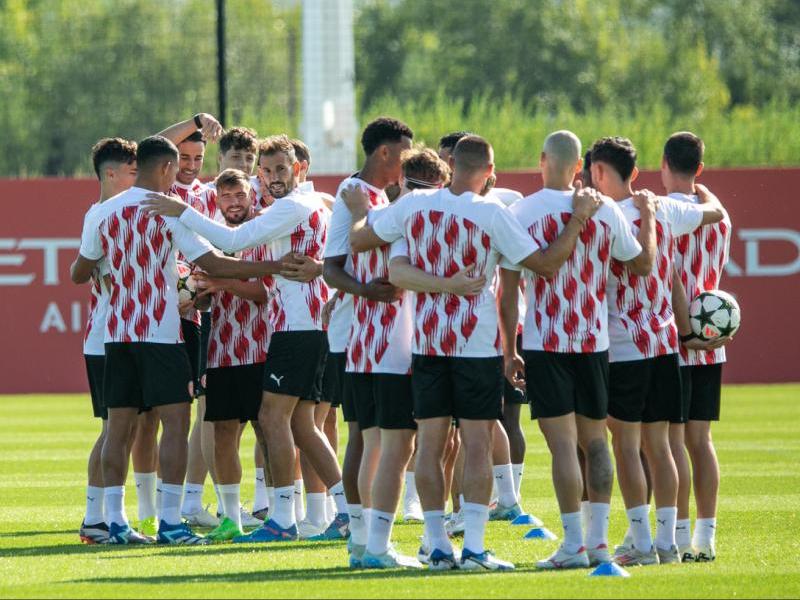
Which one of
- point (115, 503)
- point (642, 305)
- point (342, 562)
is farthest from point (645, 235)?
point (115, 503)

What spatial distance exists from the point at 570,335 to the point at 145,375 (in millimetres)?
2648

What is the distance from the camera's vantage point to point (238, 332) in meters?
9.88

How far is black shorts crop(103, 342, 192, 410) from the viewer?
30.9 feet

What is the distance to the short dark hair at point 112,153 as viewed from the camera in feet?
33.5

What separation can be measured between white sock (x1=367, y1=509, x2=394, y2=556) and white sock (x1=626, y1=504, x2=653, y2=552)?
129 cm

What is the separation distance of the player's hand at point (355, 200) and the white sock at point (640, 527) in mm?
2125

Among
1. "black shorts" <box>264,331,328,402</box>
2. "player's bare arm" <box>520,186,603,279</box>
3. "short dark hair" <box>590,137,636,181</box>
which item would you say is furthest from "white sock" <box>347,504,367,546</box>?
"short dark hair" <box>590,137,636,181</box>

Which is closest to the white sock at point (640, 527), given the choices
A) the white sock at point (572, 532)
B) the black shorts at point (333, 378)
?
the white sock at point (572, 532)

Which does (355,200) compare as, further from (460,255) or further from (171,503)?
(171,503)

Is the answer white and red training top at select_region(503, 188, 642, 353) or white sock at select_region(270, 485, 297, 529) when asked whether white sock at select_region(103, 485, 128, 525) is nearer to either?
white sock at select_region(270, 485, 297, 529)

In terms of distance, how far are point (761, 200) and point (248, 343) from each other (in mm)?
14331

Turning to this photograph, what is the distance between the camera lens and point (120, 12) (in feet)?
158

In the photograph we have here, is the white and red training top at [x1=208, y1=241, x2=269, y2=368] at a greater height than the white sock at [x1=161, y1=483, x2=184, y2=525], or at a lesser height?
greater

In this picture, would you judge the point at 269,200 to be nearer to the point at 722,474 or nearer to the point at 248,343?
the point at 248,343
